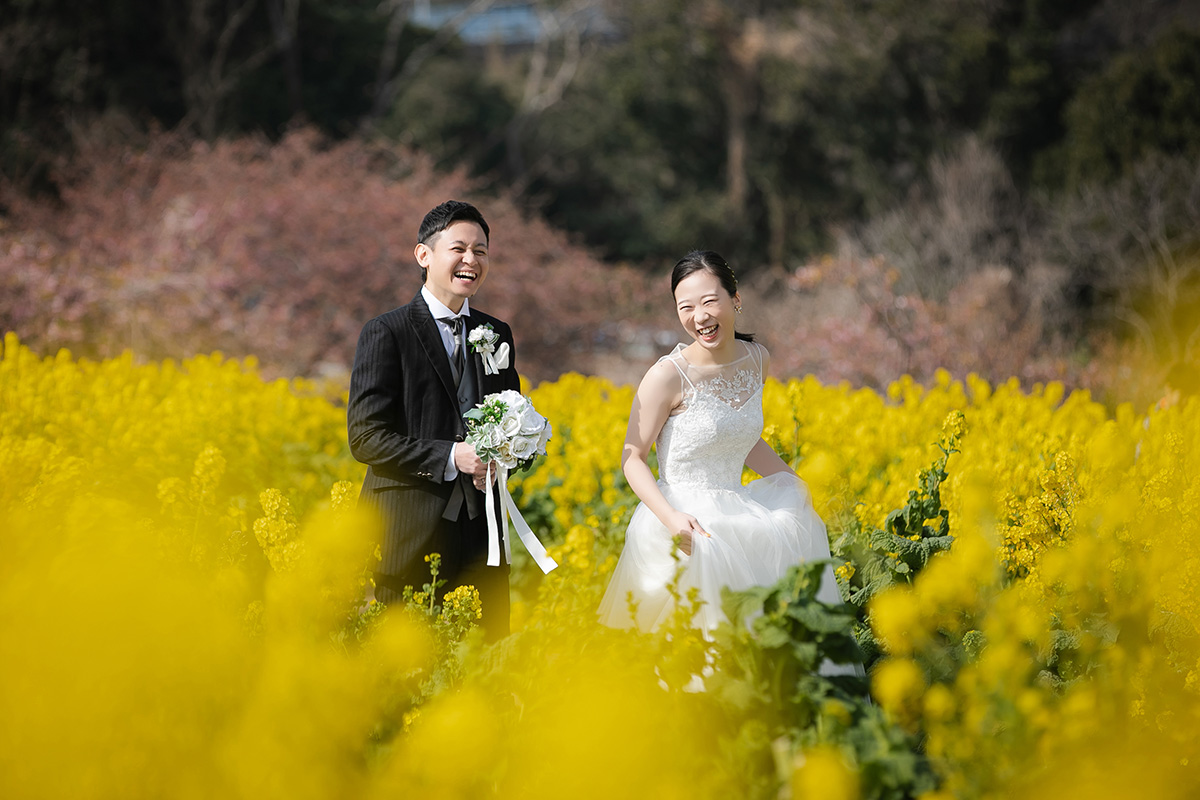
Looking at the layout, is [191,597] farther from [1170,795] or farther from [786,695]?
[1170,795]

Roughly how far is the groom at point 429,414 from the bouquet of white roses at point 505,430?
9cm

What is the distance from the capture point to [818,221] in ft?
69.8

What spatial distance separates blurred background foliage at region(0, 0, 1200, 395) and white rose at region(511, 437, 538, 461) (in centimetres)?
701

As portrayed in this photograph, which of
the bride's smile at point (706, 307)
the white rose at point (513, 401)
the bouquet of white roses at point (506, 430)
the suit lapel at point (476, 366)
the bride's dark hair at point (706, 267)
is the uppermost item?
the bride's dark hair at point (706, 267)

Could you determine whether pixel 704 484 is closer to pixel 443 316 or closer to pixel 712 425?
pixel 712 425

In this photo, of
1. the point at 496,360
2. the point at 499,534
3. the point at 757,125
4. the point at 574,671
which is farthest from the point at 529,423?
the point at 757,125

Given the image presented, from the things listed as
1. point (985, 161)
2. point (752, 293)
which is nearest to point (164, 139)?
point (752, 293)

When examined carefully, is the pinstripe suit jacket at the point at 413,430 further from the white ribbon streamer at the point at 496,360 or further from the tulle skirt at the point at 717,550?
the tulle skirt at the point at 717,550

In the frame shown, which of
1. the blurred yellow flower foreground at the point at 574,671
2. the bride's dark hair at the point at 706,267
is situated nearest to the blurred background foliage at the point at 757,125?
the blurred yellow flower foreground at the point at 574,671

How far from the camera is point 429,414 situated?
280cm

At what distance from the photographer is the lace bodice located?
110 inches

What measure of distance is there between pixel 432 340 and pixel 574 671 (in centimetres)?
109

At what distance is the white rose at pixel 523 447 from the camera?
2.59m

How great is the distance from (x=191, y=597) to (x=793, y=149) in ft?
69.4
